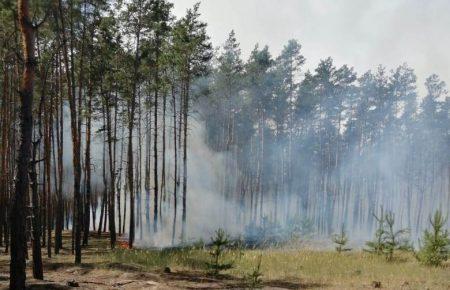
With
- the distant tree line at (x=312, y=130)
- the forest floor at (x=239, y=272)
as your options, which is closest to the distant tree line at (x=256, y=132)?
the distant tree line at (x=312, y=130)

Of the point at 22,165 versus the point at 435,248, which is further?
the point at 435,248

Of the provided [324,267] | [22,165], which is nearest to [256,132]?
[324,267]

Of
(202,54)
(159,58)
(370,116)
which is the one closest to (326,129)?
(370,116)

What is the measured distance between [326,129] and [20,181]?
138 feet

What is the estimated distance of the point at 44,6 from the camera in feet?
49.1

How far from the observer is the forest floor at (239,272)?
468 inches

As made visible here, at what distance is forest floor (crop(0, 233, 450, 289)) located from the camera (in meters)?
11.9

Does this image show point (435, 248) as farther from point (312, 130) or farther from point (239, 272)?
point (312, 130)

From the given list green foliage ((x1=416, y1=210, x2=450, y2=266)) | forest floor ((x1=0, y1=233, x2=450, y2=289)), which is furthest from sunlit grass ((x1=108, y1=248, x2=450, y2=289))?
green foliage ((x1=416, y1=210, x2=450, y2=266))

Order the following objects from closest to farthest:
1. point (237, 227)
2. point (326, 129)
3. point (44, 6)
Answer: point (44, 6) < point (237, 227) < point (326, 129)

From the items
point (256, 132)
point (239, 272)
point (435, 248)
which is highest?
point (256, 132)

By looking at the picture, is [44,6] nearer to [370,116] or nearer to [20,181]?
[20,181]

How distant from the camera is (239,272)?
48.0 feet

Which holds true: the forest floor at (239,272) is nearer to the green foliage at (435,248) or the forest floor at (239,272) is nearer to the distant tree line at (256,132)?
the green foliage at (435,248)
